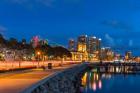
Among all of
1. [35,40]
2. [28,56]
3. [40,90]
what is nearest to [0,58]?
[35,40]

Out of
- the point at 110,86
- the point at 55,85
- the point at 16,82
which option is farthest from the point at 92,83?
the point at 16,82

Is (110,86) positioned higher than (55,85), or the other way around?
(55,85)

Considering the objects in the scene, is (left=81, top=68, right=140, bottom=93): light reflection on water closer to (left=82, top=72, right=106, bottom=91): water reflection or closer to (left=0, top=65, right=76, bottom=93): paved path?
(left=82, top=72, right=106, bottom=91): water reflection

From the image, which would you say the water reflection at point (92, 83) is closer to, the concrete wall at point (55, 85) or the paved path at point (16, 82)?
the concrete wall at point (55, 85)

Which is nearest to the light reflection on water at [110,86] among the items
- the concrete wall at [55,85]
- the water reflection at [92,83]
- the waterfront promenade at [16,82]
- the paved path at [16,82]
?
the water reflection at [92,83]

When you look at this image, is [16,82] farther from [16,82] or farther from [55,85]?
[55,85]

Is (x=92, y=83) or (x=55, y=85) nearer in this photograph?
(x=55, y=85)

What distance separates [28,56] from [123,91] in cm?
6953

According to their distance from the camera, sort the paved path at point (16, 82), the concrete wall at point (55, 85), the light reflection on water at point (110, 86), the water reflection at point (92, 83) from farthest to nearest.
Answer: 1. the water reflection at point (92, 83)
2. the light reflection on water at point (110, 86)
3. the concrete wall at point (55, 85)
4. the paved path at point (16, 82)

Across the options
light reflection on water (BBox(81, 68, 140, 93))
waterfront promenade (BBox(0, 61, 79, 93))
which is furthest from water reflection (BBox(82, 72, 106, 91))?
waterfront promenade (BBox(0, 61, 79, 93))

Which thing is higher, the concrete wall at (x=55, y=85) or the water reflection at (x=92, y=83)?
the concrete wall at (x=55, y=85)

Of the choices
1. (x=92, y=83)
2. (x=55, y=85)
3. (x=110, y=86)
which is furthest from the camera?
(x=92, y=83)

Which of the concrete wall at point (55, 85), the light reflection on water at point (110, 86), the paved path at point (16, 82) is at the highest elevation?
the paved path at point (16, 82)

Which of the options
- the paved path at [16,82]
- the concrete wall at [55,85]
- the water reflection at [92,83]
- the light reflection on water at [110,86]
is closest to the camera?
the paved path at [16,82]
